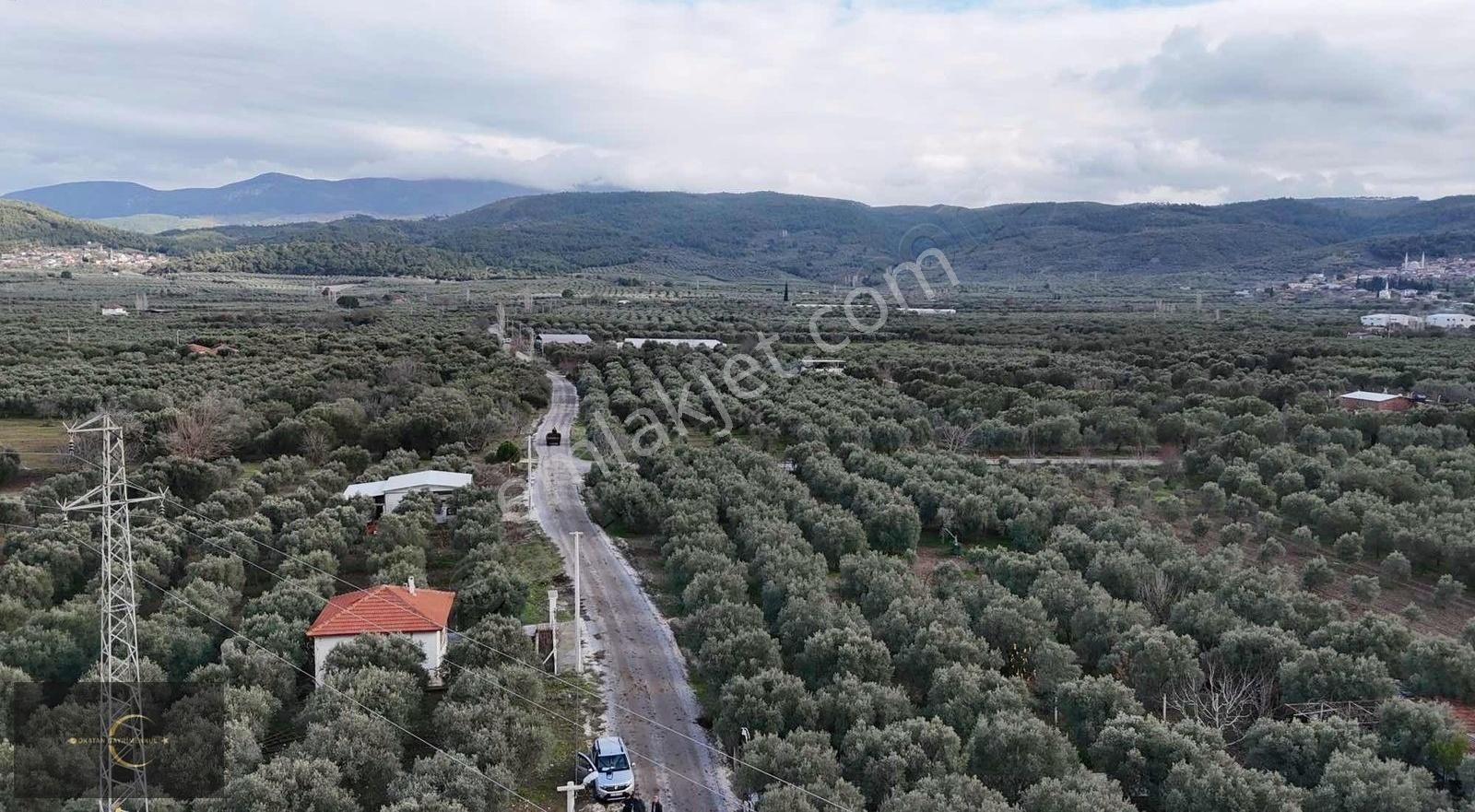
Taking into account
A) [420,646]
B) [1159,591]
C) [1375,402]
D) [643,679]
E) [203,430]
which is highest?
[1375,402]

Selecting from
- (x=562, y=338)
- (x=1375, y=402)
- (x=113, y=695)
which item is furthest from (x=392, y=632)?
(x=562, y=338)

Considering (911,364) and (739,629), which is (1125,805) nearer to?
(739,629)

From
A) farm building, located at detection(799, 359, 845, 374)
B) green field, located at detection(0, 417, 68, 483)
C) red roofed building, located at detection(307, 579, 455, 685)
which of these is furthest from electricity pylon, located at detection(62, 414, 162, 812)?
farm building, located at detection(799, 359, 845, 374)

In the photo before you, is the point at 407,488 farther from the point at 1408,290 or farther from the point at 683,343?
the point at 1408,290

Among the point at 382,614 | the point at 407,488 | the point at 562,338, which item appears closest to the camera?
the point at 382,614

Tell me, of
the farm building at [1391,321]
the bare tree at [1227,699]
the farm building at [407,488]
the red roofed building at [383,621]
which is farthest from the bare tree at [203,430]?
the farm building at [1391,321]
